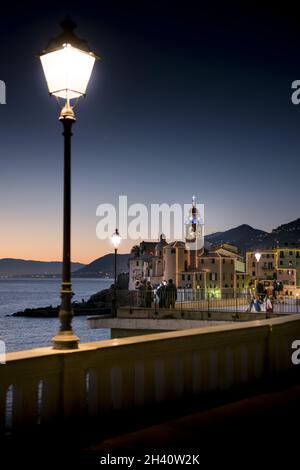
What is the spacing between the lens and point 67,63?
6785 mm

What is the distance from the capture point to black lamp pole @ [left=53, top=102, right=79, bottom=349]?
21.2ft

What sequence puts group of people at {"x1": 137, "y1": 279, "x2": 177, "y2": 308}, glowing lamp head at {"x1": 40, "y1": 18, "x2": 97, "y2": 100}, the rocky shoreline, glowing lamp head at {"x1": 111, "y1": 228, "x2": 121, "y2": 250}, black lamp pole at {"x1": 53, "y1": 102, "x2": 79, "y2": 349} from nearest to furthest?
1. black lamp pole at {"x1": 53, "y1": 102, "x2": 79, "y2": 349}
2. glowing lamp head at {"x1": 40, "y1": 18, "x2": 97, "y2": 100}
3. glowing lamp head at {"x1": 111, "y1": 228, "x2": 121, "y2": 250}
4. group of people at {"x1": 137, "y1": 279, "x2": 177, "y2": 308}
5. the rocky shoreline

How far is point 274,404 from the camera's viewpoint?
26.5 feet

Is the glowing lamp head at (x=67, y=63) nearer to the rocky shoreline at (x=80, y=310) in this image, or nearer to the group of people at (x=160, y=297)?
the group of people at (x=160, y=297)

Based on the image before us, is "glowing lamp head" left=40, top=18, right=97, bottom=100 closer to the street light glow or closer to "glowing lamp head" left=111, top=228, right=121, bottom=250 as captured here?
the street light glow

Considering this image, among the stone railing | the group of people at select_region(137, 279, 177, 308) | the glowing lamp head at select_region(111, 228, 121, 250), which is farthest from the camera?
the group of people at select_region(137, 279, 177, 308)

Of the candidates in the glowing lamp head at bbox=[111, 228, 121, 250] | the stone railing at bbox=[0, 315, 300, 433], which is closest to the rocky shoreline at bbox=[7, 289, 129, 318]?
the glowing lamp head at bbox=[111, 228, 121, 250]

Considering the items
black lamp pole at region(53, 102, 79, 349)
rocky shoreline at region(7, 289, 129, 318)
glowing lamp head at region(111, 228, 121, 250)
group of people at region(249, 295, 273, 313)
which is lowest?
rocky shoreline at region(7, 289, 129, 318)

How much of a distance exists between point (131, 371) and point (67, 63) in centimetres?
356

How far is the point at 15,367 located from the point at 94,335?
74.1 metres

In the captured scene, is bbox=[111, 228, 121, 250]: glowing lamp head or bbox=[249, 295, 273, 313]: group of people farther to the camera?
bbox=[249, 295, 273, 313]: group of people

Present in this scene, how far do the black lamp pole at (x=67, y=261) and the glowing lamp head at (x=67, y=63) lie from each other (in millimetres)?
269

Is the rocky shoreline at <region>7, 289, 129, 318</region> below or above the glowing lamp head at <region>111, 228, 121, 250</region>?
below
